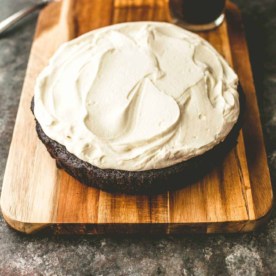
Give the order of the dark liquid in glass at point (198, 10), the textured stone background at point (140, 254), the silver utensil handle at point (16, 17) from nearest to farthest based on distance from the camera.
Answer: the textured stone background at point (140, 254)
the dark liquid in glass at point (198, 10)
the silver utensil handle at point (16, 17)

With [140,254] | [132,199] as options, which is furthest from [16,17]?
[140,254]

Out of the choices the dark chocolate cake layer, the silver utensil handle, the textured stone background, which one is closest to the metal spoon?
the silver utensil handle

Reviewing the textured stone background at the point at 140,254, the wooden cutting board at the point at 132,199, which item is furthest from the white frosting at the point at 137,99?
the textured stone background at the point at 140,254

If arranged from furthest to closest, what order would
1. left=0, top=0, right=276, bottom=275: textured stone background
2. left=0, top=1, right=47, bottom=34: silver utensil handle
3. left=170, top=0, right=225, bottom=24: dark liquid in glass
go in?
left=0, top=1, right=47, bottom=34: silver utensil handle
left=170, top=0, right=225, bottom=24: dark liquid in glass
left=0, top=0, right=276, bottom=275: textured stone background

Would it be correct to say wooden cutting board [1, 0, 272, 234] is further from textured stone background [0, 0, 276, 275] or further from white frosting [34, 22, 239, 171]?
white frosting [34, 22, 239, 171]

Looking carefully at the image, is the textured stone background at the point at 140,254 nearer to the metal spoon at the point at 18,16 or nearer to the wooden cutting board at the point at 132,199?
the wooden cutting board at the point at 132,199

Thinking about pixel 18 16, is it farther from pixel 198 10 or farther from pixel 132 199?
pixel 132 199

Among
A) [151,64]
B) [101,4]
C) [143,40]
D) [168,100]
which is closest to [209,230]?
[168,100]
